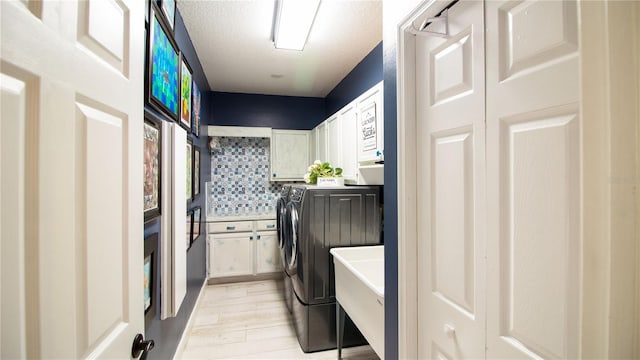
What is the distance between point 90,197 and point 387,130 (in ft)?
3.65

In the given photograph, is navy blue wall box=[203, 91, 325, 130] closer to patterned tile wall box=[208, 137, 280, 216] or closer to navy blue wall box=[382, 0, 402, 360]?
patterned tile wall box=[208, 137, 280, 216]

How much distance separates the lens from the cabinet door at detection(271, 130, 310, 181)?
406cm

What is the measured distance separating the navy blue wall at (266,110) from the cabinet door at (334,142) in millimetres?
1117

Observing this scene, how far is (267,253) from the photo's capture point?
12.4 ft

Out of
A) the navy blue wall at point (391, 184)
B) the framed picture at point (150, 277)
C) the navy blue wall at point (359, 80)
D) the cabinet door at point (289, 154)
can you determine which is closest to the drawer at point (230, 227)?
the cabinet door at point (289, 154)

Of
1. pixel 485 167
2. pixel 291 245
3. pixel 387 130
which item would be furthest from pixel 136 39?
pixel 291 245

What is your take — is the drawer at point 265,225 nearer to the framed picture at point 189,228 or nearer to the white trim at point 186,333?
the white trim at point 186,333

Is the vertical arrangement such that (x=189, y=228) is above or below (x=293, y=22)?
below

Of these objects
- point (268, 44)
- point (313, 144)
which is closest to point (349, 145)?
point (268, 44)

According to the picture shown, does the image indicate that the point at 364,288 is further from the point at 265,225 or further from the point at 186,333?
the point at 265,225

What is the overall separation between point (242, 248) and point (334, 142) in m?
1.91

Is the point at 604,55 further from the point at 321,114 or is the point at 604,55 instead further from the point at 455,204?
the point at 321,114

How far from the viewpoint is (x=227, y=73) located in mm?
3283

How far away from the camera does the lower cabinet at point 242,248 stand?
360 centimetres
